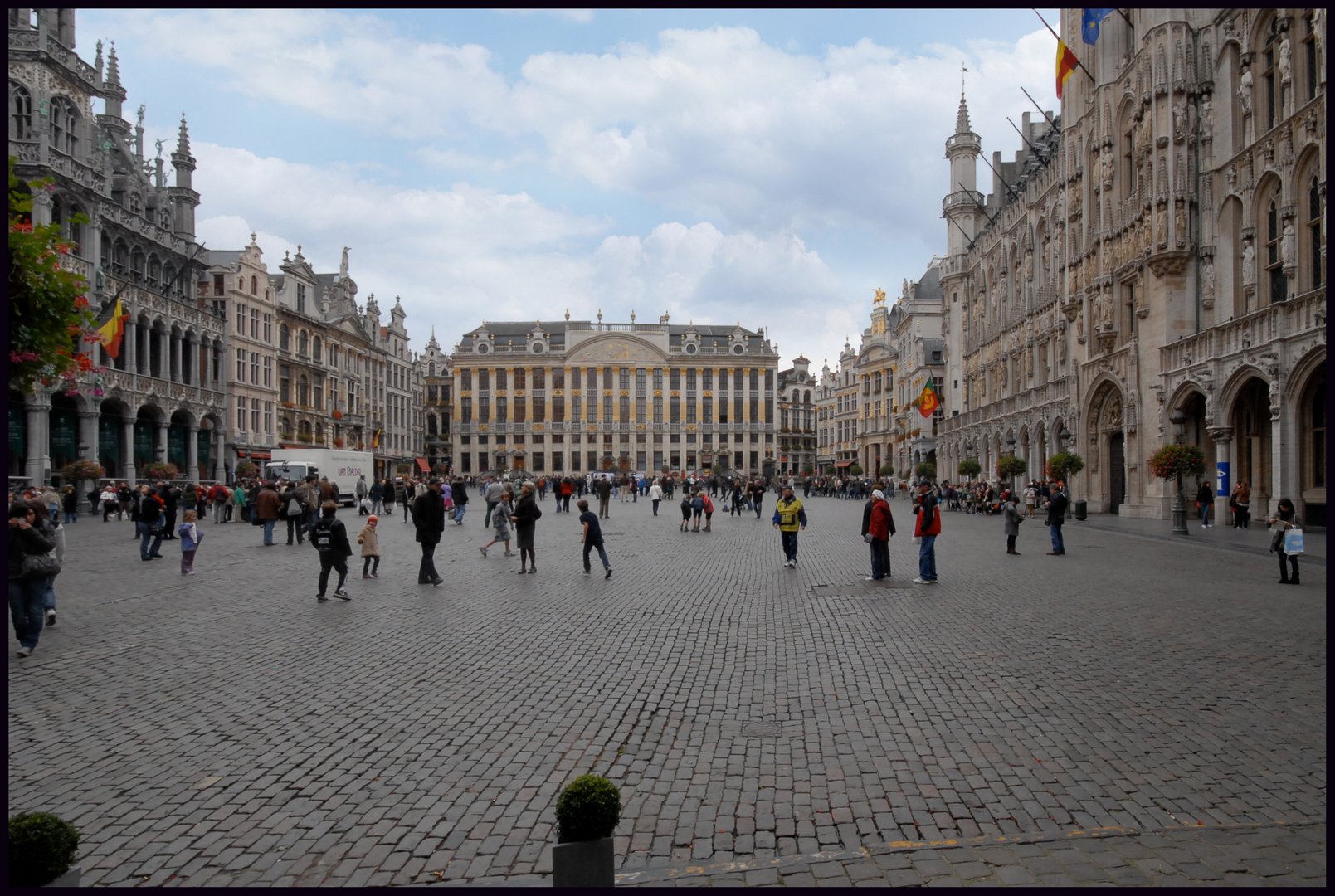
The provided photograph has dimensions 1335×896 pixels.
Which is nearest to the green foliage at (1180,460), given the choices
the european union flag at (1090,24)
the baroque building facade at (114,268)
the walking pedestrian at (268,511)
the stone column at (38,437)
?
the european union flag at (1090,24)

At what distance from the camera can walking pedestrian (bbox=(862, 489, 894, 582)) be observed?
44.4ft

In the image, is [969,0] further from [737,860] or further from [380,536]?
[380,536]

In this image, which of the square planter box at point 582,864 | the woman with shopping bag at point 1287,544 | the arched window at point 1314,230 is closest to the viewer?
the square planter box at point 582,864

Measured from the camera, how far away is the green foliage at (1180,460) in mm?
23000

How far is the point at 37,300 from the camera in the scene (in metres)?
7.78

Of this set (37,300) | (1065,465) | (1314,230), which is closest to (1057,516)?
(1314,230)

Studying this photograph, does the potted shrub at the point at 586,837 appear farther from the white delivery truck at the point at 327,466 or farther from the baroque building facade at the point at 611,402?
the baroque building facade at the point at 611,402

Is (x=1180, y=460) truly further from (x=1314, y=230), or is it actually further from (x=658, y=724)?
(x=658, y=724)

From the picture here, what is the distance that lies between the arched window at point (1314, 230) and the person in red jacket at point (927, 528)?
15.6m

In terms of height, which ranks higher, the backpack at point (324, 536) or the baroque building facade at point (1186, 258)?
the baroque building facade at point (1186, 258)

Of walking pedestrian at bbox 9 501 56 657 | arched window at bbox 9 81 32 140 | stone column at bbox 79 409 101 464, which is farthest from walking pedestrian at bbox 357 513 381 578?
arched window at bbox 9 81 32 140

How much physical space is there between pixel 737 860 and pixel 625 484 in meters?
53.1

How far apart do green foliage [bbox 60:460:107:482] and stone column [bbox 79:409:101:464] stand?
5.07m

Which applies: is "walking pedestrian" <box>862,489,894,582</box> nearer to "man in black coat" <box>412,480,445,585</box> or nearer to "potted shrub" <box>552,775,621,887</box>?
"man in black coat" <box>412,480,445,585</box>
